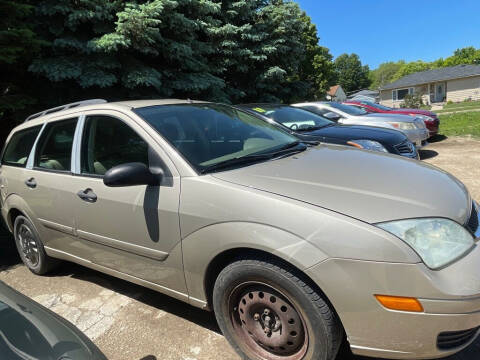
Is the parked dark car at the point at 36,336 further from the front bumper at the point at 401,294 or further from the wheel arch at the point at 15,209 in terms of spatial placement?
the wheel arch at the point at 15,209

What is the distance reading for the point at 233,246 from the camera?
80.9 inches

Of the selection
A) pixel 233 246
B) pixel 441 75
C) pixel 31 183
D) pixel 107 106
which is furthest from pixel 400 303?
pixel 441 75

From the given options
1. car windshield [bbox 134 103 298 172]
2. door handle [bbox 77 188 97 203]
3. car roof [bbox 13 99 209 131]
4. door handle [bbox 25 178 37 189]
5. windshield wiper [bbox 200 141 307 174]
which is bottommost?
door handle [bbox 77 188 97 203]

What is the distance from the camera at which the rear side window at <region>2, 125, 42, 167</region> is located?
12.0ft

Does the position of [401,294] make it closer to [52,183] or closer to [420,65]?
[52,183]

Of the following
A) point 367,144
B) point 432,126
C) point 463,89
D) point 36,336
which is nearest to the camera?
point 36,336

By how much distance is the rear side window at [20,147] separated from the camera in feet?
12.0

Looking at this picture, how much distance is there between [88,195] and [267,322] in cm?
162

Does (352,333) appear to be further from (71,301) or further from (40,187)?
(40,187)

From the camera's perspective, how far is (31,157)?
141 inches

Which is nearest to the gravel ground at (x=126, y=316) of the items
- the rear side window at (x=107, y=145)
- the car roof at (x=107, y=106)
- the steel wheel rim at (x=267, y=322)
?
the steel wheel rim at (x=267, y=322)

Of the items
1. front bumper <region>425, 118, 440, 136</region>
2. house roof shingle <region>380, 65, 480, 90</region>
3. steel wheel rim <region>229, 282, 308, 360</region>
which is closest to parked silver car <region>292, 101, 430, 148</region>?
front bumper <region>425, 118, 440, 136</region>

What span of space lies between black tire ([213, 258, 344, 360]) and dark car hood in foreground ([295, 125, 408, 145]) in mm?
3657

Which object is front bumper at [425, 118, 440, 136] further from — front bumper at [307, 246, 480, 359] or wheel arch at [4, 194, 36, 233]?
wheel arch at [4, 194, 36, 233]
